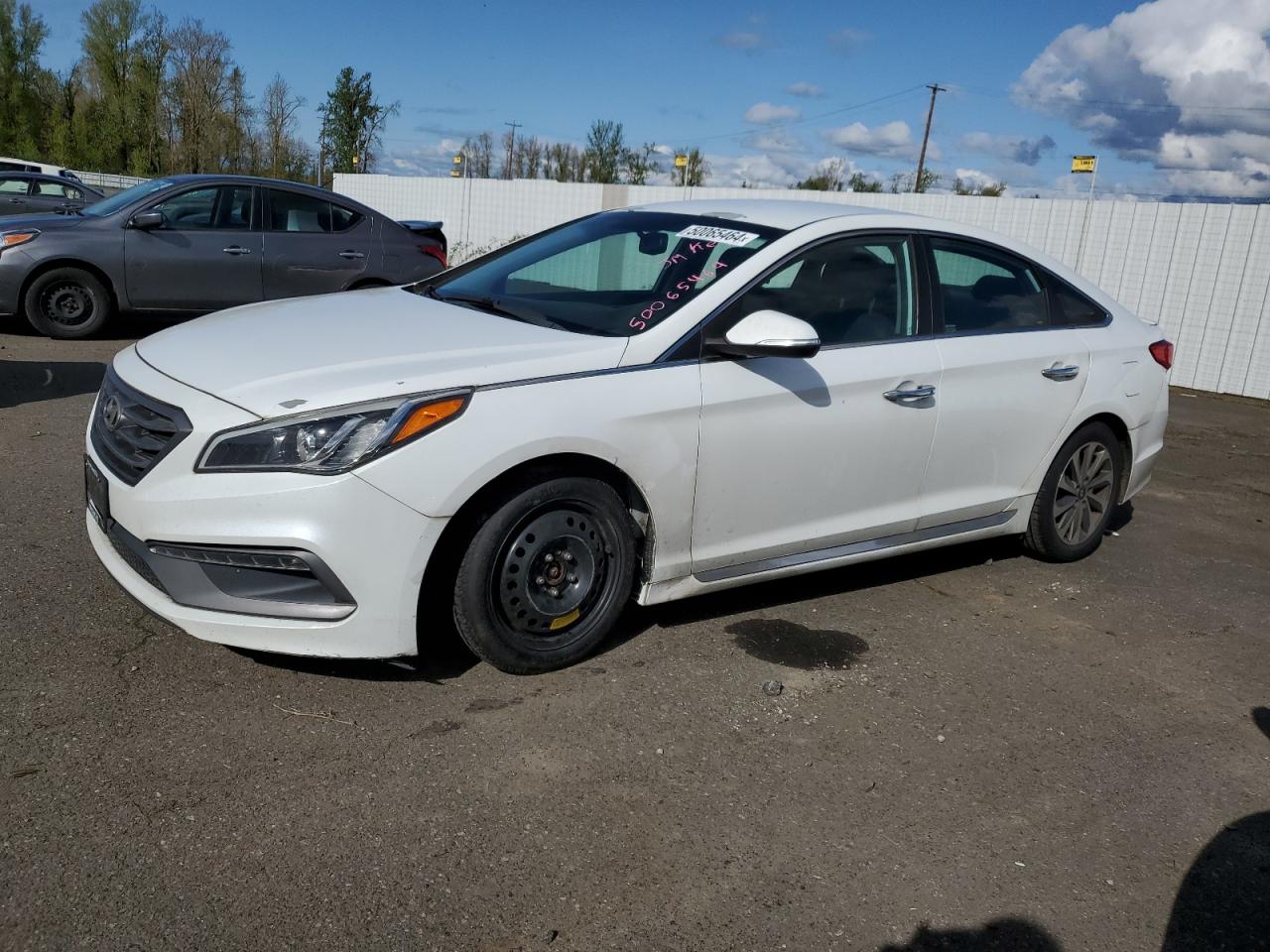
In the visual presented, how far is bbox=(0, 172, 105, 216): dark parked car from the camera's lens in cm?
1670

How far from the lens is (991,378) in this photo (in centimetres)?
482

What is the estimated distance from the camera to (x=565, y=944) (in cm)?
251

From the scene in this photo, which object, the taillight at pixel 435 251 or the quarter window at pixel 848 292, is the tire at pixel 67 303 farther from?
the quarter window at pixel 848 292

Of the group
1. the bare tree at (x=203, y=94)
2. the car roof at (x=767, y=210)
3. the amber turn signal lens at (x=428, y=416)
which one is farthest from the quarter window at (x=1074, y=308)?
the bare tree at (x=203, y=94)

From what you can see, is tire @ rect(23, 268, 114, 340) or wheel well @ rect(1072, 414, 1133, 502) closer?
wheel well @ rect(1072, 414, 1133, 502)

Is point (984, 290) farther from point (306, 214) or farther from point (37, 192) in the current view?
point (37, 192)

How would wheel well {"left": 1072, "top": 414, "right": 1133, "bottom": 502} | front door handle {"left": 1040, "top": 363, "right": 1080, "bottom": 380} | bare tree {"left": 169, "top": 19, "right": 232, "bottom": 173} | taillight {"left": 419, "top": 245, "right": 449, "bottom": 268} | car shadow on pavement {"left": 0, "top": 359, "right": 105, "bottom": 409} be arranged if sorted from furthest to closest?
bare tree {"left": 169, "top": 19, "right": 232, "bottom": 173}
taillight {"left": 419, "top": 245, "right": 449, "bottom": 268}
car shadow on pavement {"left": 0, "top": 359, "right": 105, "bottom": 409}
wheel well {"left": 1072, "top": 414, "right": 1133, "bottom": 502}
front door handle {"left": 1040, "top": 363, "right": 1080, "bottom": 380}

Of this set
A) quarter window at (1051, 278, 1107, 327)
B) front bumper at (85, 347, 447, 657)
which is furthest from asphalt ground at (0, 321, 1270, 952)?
quarter window at (1051, 278, 1107, 327)

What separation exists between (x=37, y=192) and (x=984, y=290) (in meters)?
18.1

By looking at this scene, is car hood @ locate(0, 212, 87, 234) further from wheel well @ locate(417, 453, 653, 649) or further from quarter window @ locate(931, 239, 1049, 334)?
quarter window @ locate(931, 239, 1049, 334)

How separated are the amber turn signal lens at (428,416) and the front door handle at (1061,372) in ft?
9.69

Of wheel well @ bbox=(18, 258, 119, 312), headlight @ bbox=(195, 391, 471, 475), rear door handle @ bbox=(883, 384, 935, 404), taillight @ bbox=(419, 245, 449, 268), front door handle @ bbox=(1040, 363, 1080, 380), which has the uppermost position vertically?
taillight @ bbox=(419, 245, 449, 268)

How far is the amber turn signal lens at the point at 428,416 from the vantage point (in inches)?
131

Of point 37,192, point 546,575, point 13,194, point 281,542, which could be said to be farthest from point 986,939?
point 37,192
